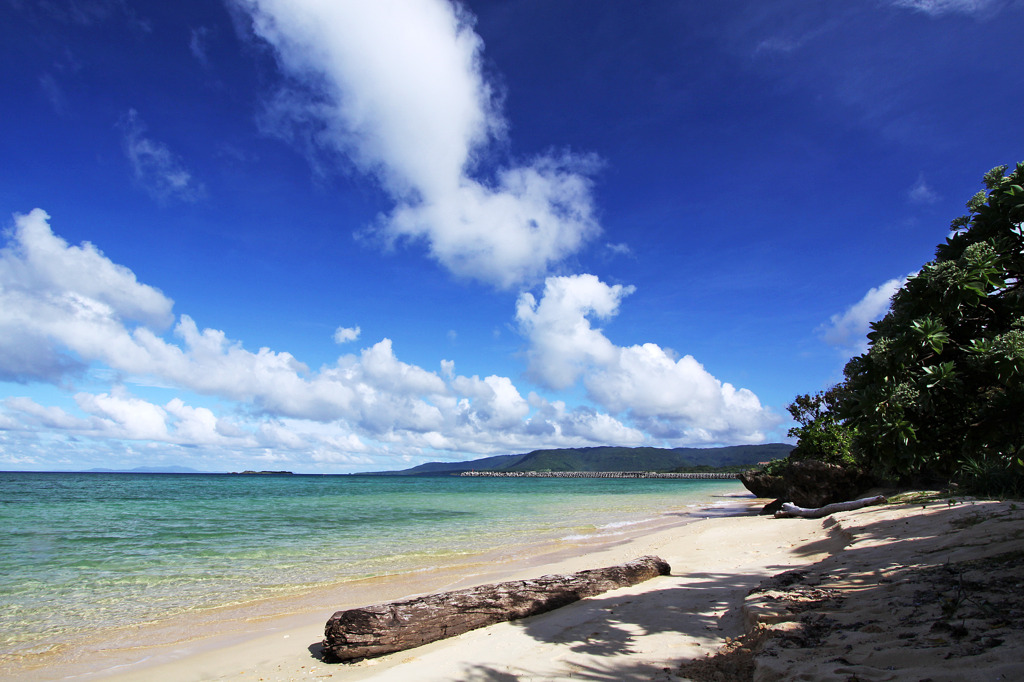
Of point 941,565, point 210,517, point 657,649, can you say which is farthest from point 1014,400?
point 210,517

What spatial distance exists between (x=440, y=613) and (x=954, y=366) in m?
6.33

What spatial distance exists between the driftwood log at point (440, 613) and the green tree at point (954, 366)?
188 inches

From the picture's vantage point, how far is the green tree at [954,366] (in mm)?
4055

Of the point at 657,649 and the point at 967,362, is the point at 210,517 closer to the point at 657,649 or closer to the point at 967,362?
the point at 657,649

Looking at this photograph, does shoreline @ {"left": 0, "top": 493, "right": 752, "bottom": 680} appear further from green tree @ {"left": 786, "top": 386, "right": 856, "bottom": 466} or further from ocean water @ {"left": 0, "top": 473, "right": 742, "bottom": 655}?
green tree @ {"left": 786, "top": 386, "right": 856, "bottom": 466}

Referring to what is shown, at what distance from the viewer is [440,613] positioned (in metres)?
6.77

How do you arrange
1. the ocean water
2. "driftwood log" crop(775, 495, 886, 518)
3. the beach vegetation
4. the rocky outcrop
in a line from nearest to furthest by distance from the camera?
the beach vegetation → the ocean water → "driftwood log" crop(775, 495, 886, 518) → the rocky outcrop

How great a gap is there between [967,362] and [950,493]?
1286 centimetres

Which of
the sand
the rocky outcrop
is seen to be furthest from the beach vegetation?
the rocky outcrop

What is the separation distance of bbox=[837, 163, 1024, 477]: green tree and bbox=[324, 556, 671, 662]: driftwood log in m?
4.79

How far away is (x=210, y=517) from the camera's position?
85.9 feet

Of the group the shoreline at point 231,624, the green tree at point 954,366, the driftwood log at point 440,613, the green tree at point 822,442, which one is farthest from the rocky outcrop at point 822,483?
the green tree at point 954,366

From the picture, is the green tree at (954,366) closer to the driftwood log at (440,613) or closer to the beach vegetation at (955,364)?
the beach vegetation at (955,364)

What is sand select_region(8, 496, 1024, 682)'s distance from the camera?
4.27 metres
